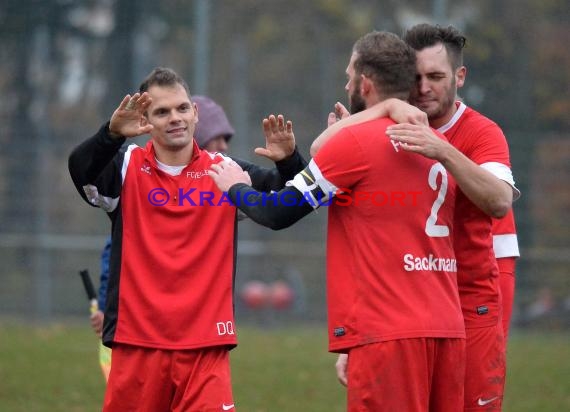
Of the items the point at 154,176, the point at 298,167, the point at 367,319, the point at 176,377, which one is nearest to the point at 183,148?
the point at 154,176

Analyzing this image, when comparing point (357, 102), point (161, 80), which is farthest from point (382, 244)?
point (161, 80)

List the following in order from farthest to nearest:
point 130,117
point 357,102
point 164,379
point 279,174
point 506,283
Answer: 1. point 506,283
2. point 279,174
3. point 164,379
4. point 130,117
5. point 357,102

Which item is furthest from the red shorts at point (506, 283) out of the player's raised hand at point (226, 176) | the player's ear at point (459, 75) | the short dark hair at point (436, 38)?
the player's raised hand at point (226, 176)

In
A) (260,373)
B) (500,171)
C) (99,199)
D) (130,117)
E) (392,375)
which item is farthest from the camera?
(260,373)

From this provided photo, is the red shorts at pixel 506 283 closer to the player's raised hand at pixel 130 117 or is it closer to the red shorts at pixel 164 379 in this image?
the red shorts at pixel 164 379

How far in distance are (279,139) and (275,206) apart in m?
0.66

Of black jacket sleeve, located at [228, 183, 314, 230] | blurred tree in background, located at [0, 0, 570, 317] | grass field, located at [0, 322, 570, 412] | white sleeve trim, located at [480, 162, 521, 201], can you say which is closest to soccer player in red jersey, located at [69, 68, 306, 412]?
black jacket sleeve, located at [228, 183, 314, 230]

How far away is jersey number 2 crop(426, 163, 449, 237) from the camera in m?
4.20

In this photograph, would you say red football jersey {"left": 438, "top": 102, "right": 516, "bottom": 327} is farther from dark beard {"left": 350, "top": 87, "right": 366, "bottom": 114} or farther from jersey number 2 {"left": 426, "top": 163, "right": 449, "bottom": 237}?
dark beard {"left": 350, "top": 87, "right": 366, "bottom": 114}

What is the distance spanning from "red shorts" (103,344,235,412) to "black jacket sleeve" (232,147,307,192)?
0.79 meters

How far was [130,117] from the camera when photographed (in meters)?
4.56

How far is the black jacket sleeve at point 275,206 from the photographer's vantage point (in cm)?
416

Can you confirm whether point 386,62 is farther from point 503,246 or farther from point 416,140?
point 503,246

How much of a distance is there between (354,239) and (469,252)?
0.70 metres
